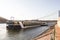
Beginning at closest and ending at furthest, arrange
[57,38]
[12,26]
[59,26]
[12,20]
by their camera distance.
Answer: [57,38], [59,26], [12,26], [12,20]

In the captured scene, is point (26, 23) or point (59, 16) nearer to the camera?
point (59, 16)

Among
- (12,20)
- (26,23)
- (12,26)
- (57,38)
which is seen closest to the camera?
(57,38)

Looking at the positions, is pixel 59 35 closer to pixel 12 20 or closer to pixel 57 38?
pixel 57 38

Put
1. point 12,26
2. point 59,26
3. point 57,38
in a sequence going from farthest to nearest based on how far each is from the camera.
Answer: point 12,26
point 59,26
point 57,38

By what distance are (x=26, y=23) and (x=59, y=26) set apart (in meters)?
35.8

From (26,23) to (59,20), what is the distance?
3578cm

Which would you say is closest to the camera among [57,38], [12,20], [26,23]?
[57,38]

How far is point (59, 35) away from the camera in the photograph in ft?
6.79

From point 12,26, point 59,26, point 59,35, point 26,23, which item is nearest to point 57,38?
point 59,35

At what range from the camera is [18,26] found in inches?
1225

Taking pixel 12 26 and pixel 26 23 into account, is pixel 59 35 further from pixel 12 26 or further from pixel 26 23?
pixel 26 23

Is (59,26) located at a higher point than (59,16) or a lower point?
lower

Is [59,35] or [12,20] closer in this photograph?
[59,35]

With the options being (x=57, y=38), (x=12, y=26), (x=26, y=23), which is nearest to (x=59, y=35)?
(x=57, y=38)
